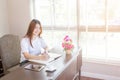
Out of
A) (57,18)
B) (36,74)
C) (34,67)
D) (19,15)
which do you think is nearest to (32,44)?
(34,67)

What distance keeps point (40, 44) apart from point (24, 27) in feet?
4.12

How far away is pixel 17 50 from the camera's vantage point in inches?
115

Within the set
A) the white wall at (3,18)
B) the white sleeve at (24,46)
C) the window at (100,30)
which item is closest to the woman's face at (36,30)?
the white sleeve at (24,46)

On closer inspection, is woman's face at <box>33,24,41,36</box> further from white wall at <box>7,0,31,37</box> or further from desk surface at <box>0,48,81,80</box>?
white wall at <box>7,0,31,37</box>

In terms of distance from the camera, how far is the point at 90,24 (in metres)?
3.18

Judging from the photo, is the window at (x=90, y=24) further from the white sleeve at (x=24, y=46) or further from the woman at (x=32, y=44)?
the white sleeve at (x=24, y=46)

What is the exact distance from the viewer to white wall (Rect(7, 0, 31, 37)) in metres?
3.65

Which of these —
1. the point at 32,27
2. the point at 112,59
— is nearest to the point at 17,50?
the point at 32,27

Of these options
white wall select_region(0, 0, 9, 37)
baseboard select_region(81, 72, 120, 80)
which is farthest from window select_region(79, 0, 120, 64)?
white wall select_region(0, 0, 9, 37)

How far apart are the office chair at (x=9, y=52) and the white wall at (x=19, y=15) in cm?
81

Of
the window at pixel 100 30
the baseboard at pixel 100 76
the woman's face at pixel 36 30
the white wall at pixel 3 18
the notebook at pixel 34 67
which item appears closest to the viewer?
the notebook at pixel 34 67

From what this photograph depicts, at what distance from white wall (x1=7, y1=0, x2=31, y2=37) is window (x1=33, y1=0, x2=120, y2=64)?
0.45 metres

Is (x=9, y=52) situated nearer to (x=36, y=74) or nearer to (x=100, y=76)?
(x=36, y=74)

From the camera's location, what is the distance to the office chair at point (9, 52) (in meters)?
2.58
